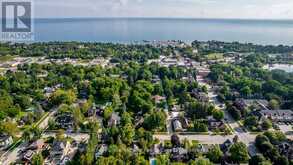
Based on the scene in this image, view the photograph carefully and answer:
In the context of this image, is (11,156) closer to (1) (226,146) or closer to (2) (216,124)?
(1) (226,146)

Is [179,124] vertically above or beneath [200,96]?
beneath

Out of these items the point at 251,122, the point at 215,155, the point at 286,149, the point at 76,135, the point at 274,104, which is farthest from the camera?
the point at 274,104

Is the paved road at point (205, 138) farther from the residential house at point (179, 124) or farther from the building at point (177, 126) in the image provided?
the residential house at point (179, 124)

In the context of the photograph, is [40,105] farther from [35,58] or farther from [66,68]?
[35,58]

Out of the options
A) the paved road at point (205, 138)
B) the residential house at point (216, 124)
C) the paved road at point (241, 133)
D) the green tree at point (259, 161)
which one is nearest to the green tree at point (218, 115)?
the residential house at point (216, 124)

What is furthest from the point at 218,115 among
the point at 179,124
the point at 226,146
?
the point at 226,146

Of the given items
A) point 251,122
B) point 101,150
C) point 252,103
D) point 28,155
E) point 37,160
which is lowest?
point 28,155

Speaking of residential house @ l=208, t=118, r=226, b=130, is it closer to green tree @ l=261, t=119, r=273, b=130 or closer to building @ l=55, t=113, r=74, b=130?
green tree @ l=261, t=119, r=273, b=130

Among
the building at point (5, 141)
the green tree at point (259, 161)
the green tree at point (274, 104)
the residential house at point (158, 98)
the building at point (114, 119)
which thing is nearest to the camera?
the green tree at point (259, 161)

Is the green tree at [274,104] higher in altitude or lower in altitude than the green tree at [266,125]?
higher
